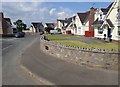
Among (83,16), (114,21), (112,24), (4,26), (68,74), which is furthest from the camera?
(4,26)

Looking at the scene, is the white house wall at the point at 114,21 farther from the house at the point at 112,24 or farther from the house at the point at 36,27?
the house at the point at 36,27

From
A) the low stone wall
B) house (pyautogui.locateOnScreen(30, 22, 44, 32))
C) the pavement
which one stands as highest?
house (pyautogui.locateOnScreen(30, 22, 44, 32))

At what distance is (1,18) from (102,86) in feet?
219

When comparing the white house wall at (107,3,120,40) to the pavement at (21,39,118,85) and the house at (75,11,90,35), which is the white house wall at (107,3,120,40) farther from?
the house at (75,11,90,35)

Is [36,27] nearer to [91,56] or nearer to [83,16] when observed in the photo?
[83,16]

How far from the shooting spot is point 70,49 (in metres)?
19.1

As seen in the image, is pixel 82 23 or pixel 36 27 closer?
pixel 82 23

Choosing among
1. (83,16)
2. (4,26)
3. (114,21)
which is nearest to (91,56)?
(114,21)

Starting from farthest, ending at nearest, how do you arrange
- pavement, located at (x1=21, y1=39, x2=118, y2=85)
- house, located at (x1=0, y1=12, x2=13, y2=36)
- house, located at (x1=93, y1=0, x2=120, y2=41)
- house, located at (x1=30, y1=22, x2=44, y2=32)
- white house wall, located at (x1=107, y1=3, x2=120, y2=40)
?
house, located at (x1=30, y1=22, x2=44, y2=32) < house, located at (x1=0, y1=12, x2=13, y2=36) < white house wall, located at (x1=107, y1=3, x2=120, y2=40) < house, located at (x1=93, y1=0, x2=120, y2=41) < pavement, located at (x1=21, y1=39, x2=118, y2=85)

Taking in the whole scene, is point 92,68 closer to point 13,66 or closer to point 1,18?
point 13,66

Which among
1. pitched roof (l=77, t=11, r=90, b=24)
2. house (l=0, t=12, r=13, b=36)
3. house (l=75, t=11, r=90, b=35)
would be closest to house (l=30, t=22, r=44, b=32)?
house (l=0, t=12, r=13, b=36)

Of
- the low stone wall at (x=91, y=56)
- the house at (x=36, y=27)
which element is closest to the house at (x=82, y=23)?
the low stone wall at (x=91, y=56)

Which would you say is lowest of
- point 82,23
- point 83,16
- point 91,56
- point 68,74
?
point 68,74

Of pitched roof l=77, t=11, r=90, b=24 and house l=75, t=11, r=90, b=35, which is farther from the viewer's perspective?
pitched roof l=77, t=11, r=90, b=24
